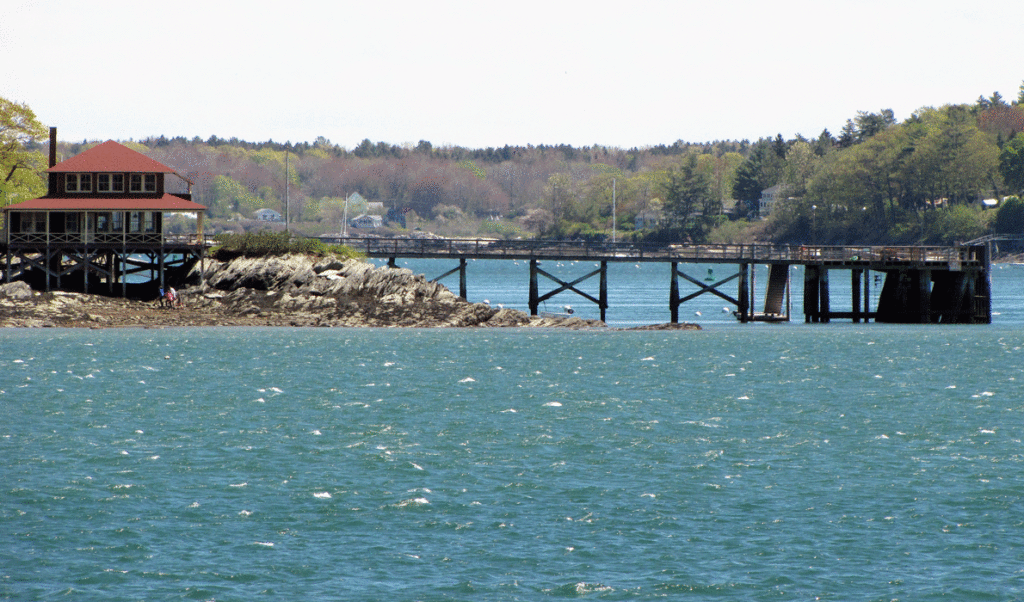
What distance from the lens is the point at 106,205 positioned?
188ft

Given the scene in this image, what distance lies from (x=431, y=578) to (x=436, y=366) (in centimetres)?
2550

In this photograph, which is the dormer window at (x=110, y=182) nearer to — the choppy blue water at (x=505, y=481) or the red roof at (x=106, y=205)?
the red roof at (x=106, y=205)

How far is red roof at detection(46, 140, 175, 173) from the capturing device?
59.2 m

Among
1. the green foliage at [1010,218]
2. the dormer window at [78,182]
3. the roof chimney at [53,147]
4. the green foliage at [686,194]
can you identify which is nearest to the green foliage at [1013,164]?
the green foliage at [1010,218]

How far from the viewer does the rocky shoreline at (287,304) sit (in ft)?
173

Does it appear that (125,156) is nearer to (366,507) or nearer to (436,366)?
(436,366)

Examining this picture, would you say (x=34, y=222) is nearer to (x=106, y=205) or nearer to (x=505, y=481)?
(x=106, y=205)

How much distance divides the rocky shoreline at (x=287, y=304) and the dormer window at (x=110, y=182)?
679cm

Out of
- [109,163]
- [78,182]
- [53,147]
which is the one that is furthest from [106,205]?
[53,147]

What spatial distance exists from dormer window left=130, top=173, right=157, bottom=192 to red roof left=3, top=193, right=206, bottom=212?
3.75 feet

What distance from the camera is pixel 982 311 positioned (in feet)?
200

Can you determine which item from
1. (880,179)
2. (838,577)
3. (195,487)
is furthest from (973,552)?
(880,179)

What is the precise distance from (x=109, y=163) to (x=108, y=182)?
1215 mm

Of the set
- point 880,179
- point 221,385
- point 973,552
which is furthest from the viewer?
point 880,179
